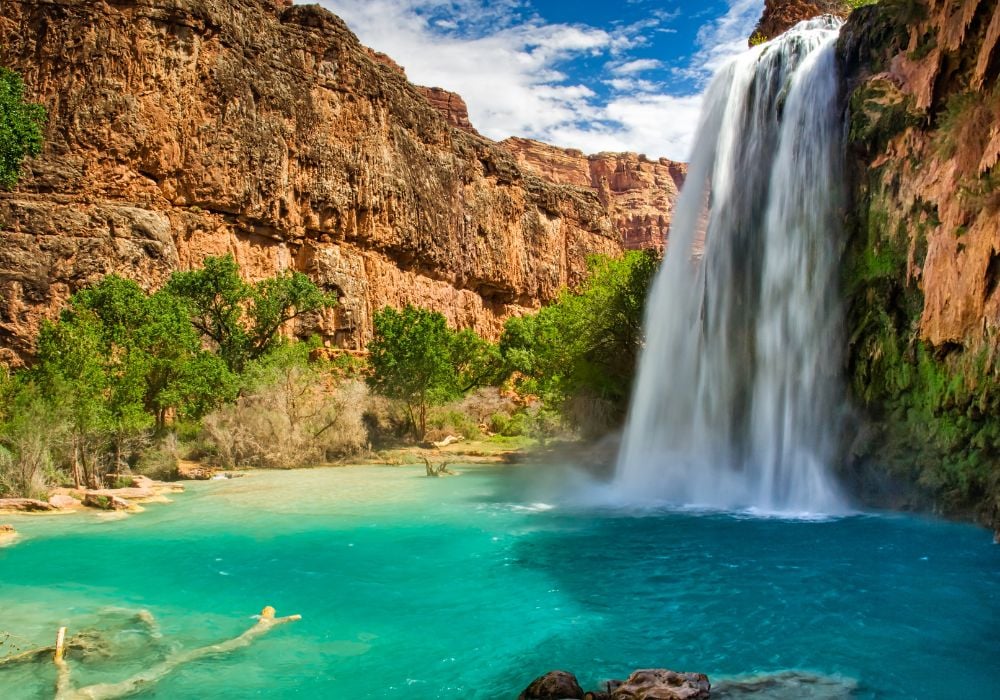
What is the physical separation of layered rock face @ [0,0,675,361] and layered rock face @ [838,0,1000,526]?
24.2 m

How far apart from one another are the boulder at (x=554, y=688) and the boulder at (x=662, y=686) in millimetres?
277

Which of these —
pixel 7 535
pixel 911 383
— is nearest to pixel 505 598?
pixel 7 535

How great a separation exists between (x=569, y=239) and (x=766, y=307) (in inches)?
1731

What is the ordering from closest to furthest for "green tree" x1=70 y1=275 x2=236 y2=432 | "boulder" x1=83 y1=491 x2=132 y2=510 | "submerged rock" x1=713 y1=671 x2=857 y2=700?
"submerged rock" x1=713 y1=671 x2=857 y2=700
"boulder" x1=83 y1=491 x2=132 y2=510
"green tree" x1=70 y1=275 x2=236 y2=432

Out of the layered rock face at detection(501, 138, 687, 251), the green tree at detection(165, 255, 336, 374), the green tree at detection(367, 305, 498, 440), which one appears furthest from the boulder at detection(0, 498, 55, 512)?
the layered rock face at detection(501, 138, 687, 251)

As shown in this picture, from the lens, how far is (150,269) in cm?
2802

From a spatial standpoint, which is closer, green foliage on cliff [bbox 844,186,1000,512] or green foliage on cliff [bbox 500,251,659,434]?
green foliage on cliff [bbox 844,186,1000,512]

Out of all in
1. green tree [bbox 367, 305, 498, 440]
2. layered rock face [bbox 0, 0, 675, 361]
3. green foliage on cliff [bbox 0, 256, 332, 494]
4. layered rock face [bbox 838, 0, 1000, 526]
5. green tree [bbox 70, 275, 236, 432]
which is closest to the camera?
layered rock face [bbox 838, 0, 1000, 526]

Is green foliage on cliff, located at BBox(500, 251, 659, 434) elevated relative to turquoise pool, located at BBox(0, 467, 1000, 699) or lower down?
elevated

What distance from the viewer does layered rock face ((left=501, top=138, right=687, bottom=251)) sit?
97875mm

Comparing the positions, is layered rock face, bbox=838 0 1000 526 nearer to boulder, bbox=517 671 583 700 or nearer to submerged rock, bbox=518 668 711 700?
submerged rock, bbox=518 668 711 700

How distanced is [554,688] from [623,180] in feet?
347

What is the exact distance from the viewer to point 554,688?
5336 mm

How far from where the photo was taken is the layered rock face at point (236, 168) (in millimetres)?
27375
